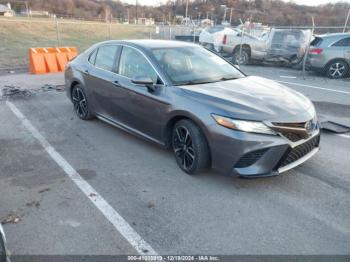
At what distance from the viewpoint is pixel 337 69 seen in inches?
442

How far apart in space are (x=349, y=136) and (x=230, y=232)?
3.57 m

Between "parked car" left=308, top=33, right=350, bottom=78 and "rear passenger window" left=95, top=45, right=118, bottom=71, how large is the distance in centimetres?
888

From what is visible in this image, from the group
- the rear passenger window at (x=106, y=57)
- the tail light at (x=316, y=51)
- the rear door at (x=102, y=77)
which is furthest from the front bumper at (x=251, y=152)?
the tail light at (x=316, y=51)

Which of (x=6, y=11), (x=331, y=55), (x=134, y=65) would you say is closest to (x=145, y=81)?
(x=134, y=65)

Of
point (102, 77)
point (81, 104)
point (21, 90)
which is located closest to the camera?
point (102, 77)

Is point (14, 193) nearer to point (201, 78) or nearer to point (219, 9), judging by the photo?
point (201, 78)

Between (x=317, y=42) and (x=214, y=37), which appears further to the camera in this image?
(x=214, y=37)

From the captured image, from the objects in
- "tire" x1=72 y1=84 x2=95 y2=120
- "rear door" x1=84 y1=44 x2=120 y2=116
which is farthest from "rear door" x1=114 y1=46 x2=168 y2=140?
"tire" x1=72 y1=84 x2=95 y2=120

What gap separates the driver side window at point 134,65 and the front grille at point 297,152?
1.88 metres

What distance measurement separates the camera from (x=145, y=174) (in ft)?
12.7

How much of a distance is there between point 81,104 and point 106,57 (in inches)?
48.4

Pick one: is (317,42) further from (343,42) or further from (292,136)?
(292,136)

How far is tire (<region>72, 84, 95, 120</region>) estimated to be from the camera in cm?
568

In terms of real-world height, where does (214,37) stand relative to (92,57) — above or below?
below
